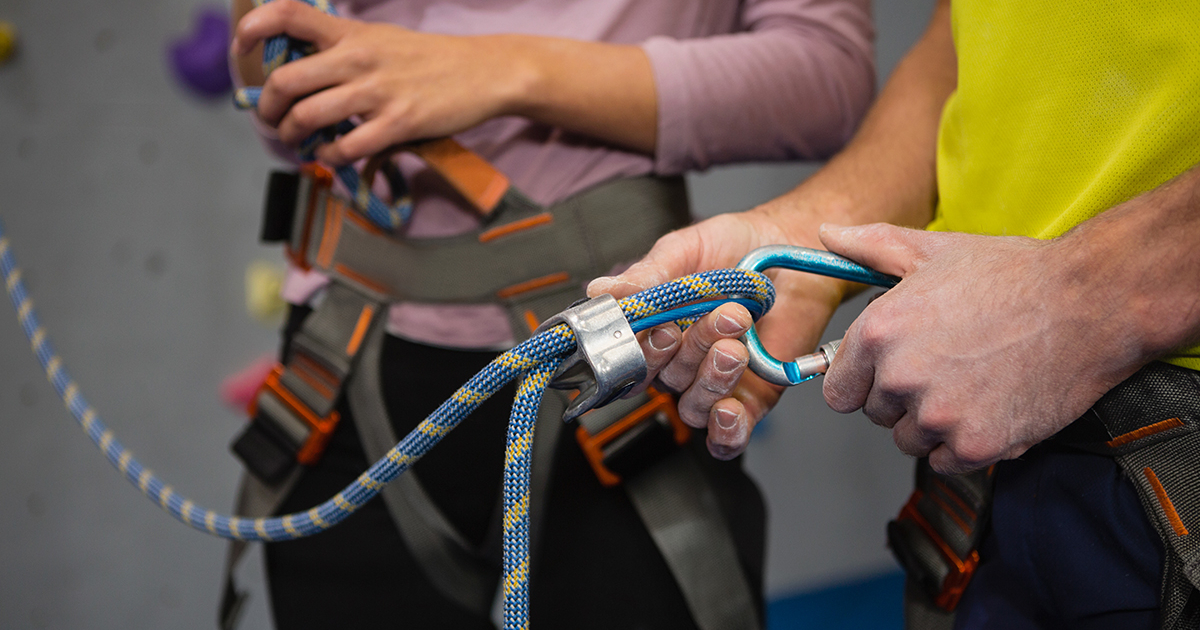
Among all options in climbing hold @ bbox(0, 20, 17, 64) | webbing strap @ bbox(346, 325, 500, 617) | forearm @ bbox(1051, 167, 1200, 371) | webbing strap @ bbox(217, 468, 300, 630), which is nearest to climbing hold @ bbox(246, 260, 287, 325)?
climbing hold @ bbox(0, 20, 17, 64)

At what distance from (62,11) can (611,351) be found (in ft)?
5.46

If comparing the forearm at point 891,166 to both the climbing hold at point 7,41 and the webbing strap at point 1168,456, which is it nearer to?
the webbing strap at point 1168,456

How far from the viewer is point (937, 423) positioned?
1.39 feet

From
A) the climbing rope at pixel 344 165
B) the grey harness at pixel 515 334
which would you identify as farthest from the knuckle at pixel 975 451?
the climbing rope at pixel 344 165

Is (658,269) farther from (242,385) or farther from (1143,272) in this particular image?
(242,385)

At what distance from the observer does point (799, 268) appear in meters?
0.53

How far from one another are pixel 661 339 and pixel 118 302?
1.54m

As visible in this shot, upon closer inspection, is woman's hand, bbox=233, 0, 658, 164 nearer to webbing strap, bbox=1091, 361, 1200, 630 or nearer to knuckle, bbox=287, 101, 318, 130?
knuckle, bbox=287, 101, 318, 130

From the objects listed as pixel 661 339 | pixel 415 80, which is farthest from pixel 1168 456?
pixel 415 80

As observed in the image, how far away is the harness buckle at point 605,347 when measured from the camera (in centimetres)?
43

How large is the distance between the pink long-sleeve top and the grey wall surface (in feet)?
3.31

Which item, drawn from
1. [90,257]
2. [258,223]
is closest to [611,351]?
[258,223]

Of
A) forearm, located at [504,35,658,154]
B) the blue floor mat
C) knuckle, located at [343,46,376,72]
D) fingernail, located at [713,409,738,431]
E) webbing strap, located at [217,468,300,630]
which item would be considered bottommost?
the blue floor mat

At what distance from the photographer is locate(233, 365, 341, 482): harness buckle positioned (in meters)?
0.78
